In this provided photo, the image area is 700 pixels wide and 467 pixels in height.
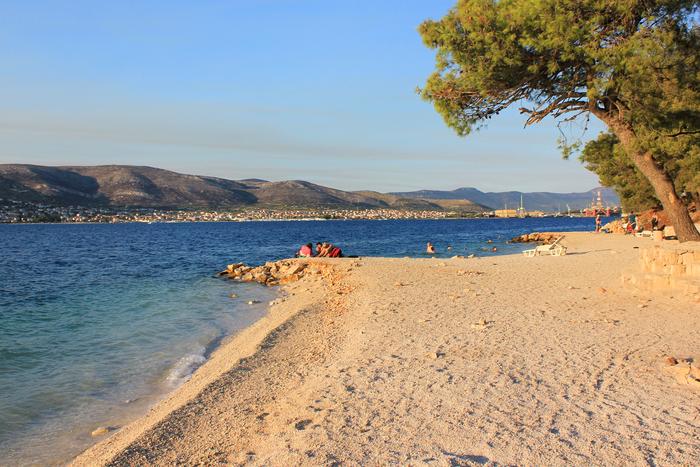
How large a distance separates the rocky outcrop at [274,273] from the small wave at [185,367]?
11501 millimetres

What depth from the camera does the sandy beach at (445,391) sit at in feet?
16.0

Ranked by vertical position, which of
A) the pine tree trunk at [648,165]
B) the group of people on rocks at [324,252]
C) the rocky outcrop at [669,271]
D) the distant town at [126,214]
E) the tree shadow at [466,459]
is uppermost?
the pine tree trunk at [648,165]

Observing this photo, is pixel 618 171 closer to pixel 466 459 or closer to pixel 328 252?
pixel 328 252

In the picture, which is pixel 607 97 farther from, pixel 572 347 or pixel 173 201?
pixel 173 201

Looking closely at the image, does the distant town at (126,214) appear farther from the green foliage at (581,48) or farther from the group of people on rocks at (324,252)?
the green foliage at (581,48)

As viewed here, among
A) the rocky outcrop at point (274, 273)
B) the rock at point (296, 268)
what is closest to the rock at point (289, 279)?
the rocky outcrop at point (274, 273)

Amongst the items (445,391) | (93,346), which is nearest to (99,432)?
(445,391)

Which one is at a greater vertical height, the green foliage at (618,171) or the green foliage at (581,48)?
the green foliage at (581,48)

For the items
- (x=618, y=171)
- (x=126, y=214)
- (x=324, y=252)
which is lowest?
(x=126, y=214)

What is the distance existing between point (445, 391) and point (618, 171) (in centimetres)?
3173

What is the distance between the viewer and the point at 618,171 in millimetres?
33250

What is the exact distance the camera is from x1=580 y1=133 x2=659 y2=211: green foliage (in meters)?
19.5

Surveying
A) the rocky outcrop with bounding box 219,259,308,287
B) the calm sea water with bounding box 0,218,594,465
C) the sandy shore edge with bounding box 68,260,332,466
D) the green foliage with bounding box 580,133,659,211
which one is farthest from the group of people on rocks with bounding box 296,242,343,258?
the green foliage with bounding box 580,133,659,211

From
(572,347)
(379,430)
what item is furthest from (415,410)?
(572,347)
